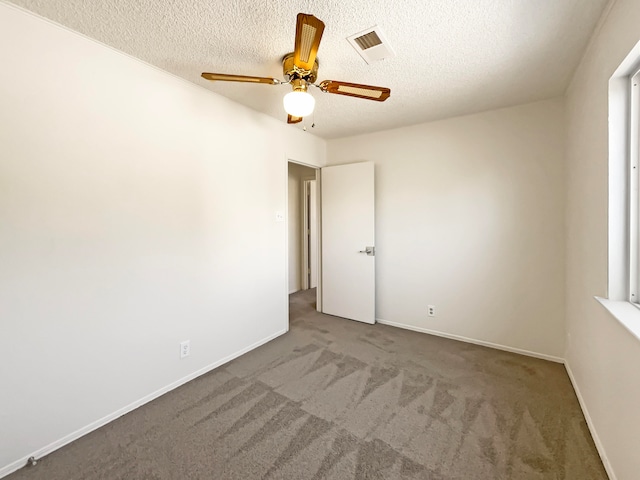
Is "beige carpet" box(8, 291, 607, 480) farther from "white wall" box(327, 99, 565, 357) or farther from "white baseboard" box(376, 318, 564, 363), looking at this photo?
"white wall" box(327, 99, 565, 357)

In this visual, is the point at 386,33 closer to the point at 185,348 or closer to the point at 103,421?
the point at 185,348

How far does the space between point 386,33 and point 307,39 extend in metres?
0.59

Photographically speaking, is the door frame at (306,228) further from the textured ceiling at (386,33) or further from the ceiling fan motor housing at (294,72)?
the ceiling fan motor housing at (294,72)

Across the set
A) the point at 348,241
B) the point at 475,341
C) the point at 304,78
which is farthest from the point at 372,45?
the point at 475,341

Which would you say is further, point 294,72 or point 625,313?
point 294,72

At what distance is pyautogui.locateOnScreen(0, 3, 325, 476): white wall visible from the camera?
148 cm

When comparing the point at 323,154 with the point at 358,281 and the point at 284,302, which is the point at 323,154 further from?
the point at 284,302

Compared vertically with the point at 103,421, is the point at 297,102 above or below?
above

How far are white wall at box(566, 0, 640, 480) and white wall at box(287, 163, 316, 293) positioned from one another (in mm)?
3873

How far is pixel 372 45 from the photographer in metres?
1.74

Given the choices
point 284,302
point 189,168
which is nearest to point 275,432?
point 284,302

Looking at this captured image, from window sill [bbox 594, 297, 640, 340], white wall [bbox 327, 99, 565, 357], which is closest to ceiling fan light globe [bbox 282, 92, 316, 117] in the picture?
window sill [bbox 594, 297, 640, 340]

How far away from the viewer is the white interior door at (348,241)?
3.49 meters

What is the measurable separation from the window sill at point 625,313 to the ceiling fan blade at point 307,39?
185cm
